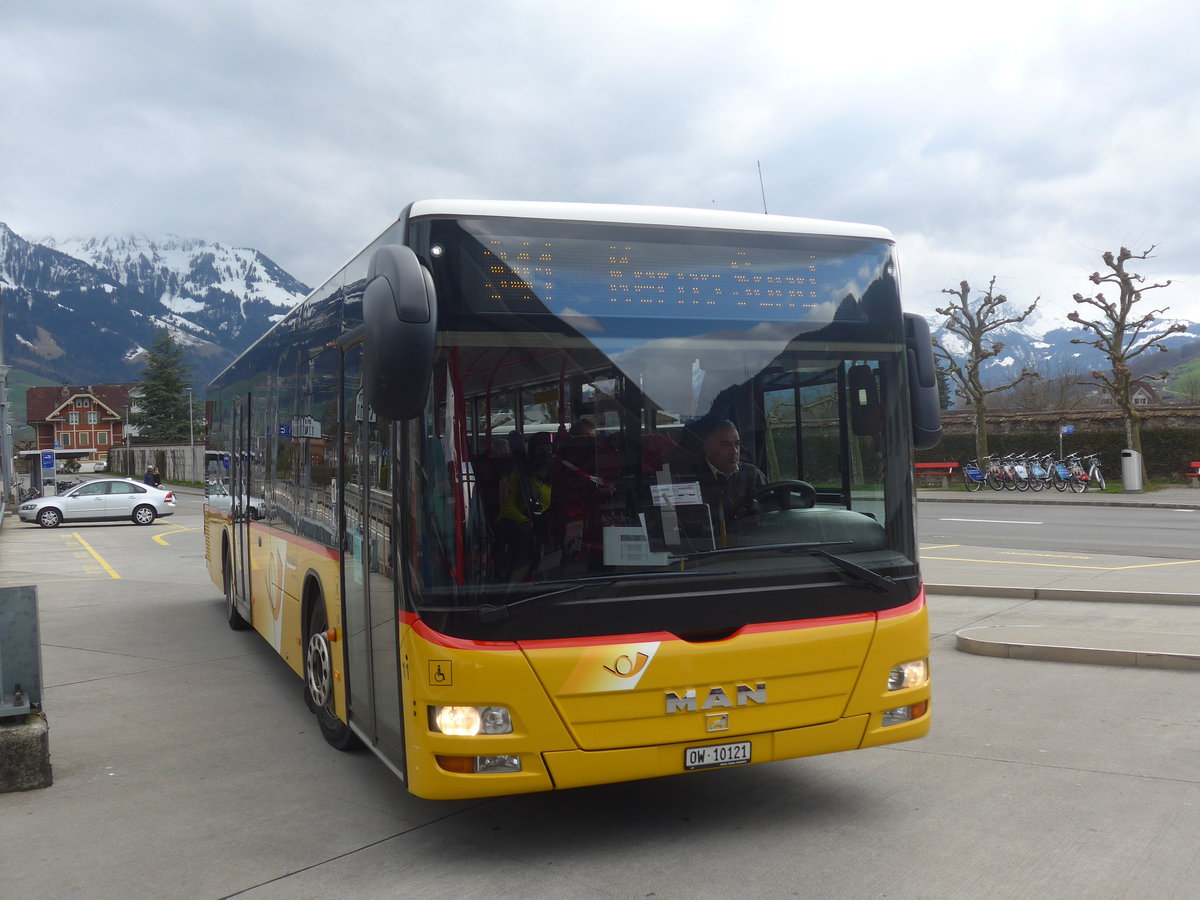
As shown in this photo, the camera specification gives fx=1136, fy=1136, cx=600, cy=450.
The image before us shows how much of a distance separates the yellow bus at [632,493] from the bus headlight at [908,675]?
0.04 ft

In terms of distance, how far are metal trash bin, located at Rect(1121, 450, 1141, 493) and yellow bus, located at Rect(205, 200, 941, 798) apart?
29.4 meters

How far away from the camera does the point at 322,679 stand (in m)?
6.64

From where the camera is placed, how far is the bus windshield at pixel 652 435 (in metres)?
4.49

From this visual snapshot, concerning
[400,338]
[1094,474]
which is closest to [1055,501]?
[1094,474]

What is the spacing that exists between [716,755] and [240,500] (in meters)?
6.72

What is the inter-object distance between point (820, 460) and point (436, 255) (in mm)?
1927

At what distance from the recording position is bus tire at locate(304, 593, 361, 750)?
6.44 metres

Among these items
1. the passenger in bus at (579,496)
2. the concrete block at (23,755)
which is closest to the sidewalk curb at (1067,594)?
the passenger in bus at (579,496)

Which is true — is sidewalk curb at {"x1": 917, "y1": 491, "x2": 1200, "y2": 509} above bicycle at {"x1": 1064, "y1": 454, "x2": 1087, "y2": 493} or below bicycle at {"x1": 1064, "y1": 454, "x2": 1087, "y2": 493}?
below

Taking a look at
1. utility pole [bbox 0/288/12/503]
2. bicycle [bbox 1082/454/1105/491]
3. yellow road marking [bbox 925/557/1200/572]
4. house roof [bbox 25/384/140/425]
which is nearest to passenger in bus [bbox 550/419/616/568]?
yellow road marking [bbox 925/557/1200/572]

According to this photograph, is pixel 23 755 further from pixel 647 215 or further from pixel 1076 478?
pixel 1076 478

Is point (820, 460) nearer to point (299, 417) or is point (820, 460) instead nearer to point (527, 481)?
point (527, 481)

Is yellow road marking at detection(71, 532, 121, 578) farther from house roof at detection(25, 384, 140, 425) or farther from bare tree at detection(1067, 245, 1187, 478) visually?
house roof at detection(25, 384, 140, 425)

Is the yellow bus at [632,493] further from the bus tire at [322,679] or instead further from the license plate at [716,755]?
the bus tire at [322,679]
